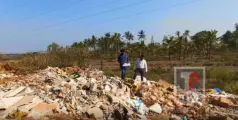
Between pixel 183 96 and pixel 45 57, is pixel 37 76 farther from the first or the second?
pixel 45 57

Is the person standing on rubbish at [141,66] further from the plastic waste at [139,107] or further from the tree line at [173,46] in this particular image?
the tree line at [173,46]

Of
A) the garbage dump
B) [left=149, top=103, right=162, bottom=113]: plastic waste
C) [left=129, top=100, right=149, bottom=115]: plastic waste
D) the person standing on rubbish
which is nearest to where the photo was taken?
the garbage dump

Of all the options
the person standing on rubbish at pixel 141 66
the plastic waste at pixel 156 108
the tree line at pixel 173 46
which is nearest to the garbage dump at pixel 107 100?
the plastic waste at pixel 156 108

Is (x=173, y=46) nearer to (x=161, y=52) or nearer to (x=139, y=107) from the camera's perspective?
(x=161, y=52)

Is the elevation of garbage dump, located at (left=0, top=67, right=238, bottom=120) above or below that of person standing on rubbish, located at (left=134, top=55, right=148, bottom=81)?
below

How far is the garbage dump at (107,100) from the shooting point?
37.9 ft

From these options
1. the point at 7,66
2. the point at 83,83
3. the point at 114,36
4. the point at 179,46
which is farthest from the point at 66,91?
the point at 114,36

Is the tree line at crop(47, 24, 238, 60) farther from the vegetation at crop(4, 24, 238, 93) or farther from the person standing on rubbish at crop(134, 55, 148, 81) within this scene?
the person standing on rubbish at crop(134, 55, 148, 81)

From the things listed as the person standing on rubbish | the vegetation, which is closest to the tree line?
the vegetation

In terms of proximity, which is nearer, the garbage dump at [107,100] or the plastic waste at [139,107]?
the garbage dump at [107,100]

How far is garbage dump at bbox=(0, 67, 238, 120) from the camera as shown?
11.6m

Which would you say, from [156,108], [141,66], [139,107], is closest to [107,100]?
[139,107]

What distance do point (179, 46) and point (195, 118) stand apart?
150ft

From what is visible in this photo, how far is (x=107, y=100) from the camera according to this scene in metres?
12.5
